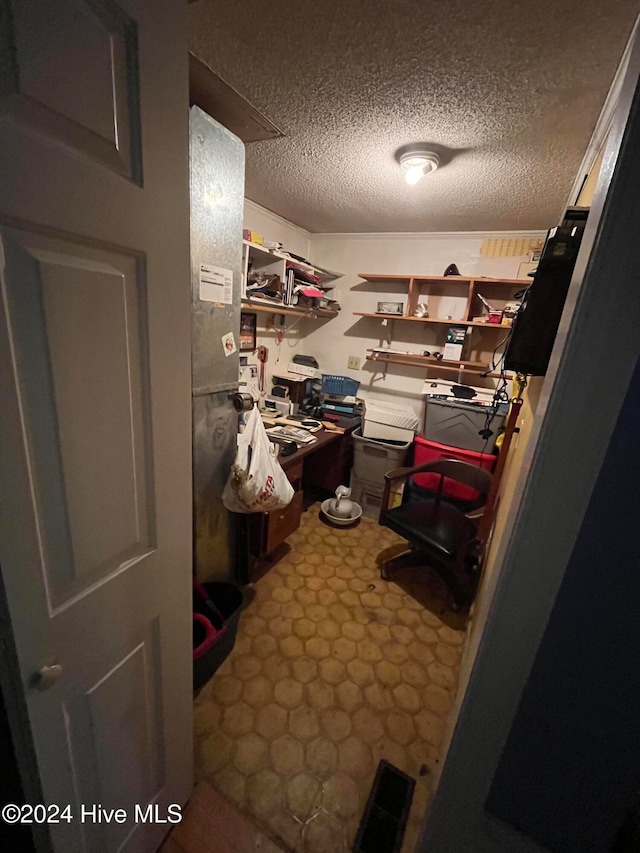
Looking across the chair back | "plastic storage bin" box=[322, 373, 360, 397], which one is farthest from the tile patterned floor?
"plastic storage bin" box=[322, 373, 360, 397]

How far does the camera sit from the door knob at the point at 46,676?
22.2 inches

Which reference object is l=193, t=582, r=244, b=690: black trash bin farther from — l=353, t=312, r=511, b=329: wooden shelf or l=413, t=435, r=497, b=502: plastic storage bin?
l=353, t=312, r=511, b=329: wooden shelf

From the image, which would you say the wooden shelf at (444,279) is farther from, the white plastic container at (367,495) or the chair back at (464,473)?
the white plastic container at (367,495)

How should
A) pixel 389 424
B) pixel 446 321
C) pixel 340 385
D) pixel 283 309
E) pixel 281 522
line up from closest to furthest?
pixel 281 522 < pixel 283 309 < pixel 446 321 < pixel 389 424 < pixel 340 385

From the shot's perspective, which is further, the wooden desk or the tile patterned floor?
the wooden desk

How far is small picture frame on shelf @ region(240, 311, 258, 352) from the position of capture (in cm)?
253

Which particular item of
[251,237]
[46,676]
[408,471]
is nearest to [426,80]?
[251,237]

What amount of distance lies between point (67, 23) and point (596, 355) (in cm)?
90

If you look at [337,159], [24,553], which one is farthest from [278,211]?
[24,553]

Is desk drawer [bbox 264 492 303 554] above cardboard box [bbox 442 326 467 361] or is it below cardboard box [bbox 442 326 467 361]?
below

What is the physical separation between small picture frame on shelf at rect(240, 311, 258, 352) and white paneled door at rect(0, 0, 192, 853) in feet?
6.05

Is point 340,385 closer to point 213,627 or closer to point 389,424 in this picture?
point 389,424

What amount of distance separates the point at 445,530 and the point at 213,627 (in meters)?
1.26

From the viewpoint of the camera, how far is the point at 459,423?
2467mm
